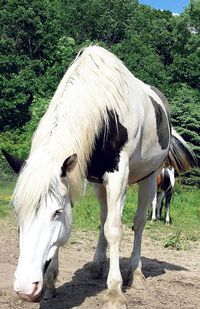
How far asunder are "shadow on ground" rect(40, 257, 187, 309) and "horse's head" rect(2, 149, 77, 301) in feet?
2.61

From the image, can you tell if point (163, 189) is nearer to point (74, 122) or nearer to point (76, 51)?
point (74, 122)

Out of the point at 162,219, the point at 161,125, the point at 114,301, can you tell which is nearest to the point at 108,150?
the point at 114,301

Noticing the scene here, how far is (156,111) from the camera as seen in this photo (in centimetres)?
544

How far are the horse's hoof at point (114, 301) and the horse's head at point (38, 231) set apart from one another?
699 millimetres

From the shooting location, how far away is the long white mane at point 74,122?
369 cm

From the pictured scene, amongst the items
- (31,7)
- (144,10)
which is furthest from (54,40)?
(144,10)

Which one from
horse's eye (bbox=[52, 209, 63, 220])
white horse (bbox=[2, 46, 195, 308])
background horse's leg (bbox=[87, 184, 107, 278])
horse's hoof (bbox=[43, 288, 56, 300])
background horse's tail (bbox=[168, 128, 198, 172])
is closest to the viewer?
white horse (bbox=[2, 46, 195, 308])

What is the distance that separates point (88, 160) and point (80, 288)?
4.51 feet

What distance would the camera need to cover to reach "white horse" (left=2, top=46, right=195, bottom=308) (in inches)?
143

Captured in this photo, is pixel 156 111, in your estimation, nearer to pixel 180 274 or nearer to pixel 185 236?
pixel 180 274

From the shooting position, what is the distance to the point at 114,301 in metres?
4.21

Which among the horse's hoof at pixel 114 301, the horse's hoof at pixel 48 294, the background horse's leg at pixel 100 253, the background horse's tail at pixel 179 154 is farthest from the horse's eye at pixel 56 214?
the background horse's tail at pixel 179 154

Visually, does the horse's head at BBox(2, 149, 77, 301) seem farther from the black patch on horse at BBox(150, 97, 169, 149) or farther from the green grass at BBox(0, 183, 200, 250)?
the green grass at BBox(0, 183, 200, 250)

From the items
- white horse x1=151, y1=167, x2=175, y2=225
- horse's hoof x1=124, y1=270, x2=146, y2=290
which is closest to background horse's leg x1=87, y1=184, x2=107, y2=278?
horse's hoof x1=124, y1=270, x2=146, y2=290
